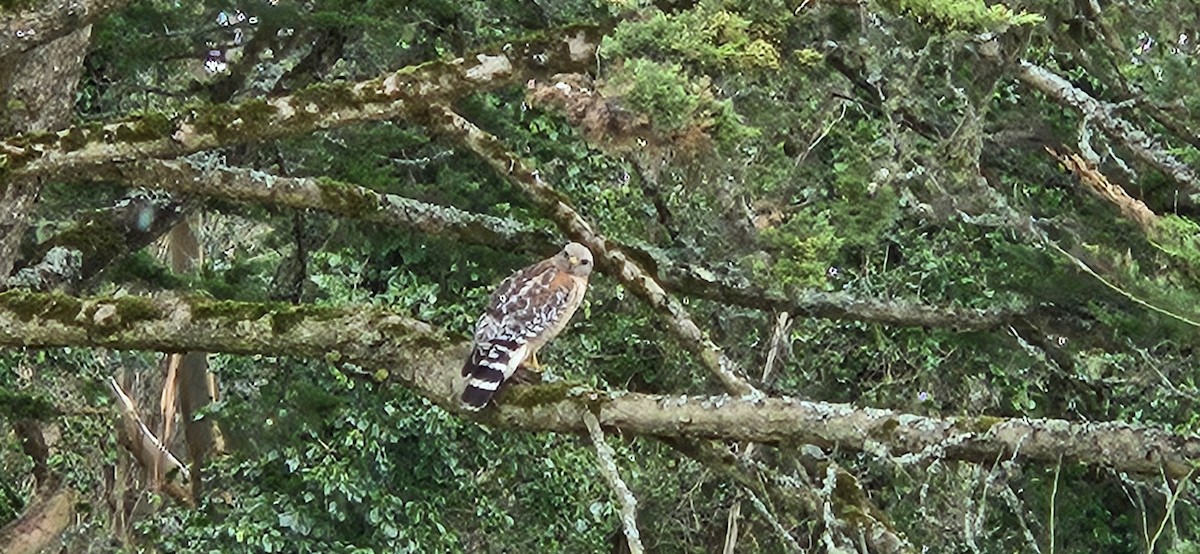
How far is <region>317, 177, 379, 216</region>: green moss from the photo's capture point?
5602 mm

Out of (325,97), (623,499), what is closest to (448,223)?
(325,97)

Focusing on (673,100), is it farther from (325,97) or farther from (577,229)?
(577,229)

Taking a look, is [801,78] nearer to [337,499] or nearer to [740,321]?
[337,499]

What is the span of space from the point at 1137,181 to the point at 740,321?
3058 millimetres

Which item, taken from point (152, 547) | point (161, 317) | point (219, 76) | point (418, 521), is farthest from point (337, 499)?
point (161, 317)

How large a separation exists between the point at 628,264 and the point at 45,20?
6.88 feet

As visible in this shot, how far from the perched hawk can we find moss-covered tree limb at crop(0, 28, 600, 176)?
0.66 m

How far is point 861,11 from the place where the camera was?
15.4 feet

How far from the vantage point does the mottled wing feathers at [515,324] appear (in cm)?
417

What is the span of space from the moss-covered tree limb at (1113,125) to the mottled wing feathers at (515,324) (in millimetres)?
1705

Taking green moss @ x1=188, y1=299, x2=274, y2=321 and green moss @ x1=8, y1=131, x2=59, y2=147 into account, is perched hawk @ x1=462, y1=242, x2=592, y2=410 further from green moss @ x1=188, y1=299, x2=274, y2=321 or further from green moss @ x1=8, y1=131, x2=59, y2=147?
green moss @ x1=8, y1=131, x2=59, y2=147

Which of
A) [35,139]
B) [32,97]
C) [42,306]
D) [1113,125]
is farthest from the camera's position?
[32,97]

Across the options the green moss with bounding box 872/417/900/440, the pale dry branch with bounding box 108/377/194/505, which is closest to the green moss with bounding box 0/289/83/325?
the green moss with bounding box 872/417/900/440

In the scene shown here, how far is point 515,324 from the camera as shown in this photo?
491 centimetres
